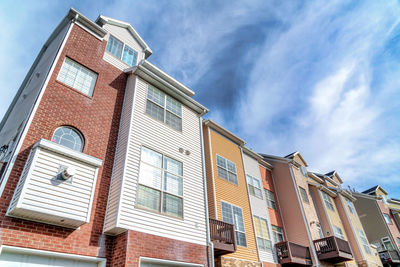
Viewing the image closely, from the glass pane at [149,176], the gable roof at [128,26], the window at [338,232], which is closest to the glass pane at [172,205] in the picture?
the glass pane at [149,176]

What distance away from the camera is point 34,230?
22.3ft

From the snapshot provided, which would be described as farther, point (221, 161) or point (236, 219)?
point (221, 161)

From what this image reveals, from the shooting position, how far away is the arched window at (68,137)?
858cm

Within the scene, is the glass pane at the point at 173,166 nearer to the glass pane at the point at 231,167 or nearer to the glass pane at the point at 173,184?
the glass pane at the point at 173,184

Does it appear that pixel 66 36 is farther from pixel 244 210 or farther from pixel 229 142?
pixel 244 210

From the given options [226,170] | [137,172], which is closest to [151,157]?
[137,172]

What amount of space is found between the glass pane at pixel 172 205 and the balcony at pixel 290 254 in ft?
31.6

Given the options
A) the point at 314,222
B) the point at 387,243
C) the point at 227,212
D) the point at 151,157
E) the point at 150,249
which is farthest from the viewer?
the point at 387,243

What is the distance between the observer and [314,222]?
20844mm

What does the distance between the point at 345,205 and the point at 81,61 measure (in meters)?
28.1

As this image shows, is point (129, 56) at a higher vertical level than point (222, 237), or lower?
higher

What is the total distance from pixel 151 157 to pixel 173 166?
110cm

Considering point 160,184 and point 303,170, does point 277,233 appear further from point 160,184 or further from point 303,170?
point 160,184

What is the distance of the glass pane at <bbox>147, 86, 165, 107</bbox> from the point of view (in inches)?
478
